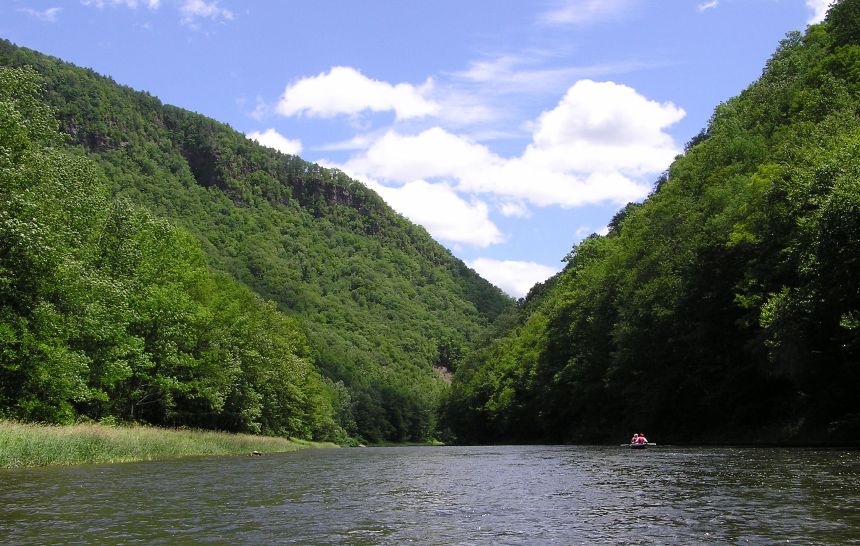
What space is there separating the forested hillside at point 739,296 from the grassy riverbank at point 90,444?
3521cm

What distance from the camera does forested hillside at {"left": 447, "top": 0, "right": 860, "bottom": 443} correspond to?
3838 centimetres

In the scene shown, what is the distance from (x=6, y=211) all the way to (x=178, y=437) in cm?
2215

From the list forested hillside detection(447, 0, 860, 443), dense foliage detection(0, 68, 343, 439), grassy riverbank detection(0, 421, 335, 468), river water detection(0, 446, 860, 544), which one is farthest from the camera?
forested hillside detection(447, 0, 860, 443)

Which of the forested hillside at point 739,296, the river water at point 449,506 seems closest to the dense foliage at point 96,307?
the river water at point 449,506

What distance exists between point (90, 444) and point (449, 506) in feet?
77.1

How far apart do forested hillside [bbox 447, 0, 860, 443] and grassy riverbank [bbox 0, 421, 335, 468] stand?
116 ft

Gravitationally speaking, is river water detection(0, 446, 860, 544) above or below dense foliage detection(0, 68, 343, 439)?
below

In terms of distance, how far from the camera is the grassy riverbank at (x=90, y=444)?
2955 cm

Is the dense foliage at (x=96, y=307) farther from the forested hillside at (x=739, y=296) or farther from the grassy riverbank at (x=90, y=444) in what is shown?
the forested hillside at (x=739, y=296)

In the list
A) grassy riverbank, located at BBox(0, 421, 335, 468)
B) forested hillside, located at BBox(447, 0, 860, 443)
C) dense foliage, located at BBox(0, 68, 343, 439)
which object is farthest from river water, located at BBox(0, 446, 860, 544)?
forested hillside, located at BBox(447, 0, 860, 443)

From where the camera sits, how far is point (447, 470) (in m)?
34.2

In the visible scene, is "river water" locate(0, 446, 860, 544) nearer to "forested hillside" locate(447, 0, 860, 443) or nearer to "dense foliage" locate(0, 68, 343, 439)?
"dense foliage" locate(0, 68, 343, 439)

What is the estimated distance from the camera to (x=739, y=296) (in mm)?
46250

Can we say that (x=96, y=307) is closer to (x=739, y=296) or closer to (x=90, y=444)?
(x=90, y=444)
